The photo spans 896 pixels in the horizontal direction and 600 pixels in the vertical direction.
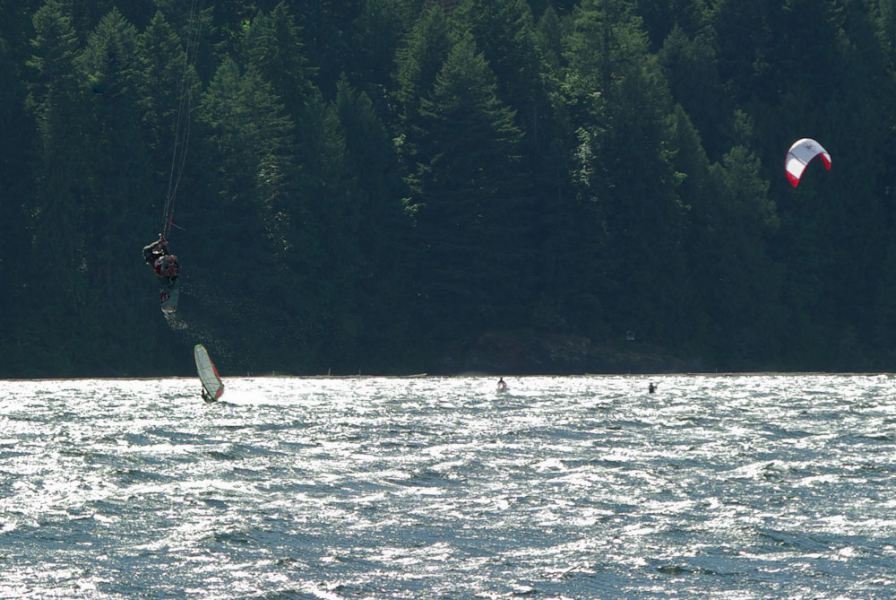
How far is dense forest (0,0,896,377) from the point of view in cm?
9850

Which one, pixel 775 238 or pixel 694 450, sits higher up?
pixel 775 238

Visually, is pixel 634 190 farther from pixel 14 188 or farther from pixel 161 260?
pixel 161 260

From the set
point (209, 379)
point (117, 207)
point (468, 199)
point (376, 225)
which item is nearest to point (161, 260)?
point (209, 379)

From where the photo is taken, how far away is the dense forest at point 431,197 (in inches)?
3878

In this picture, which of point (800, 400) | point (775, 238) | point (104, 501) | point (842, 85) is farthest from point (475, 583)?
point (842, 85)

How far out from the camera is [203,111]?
104625mm

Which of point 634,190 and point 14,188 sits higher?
point 634,190

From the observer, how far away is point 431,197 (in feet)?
357

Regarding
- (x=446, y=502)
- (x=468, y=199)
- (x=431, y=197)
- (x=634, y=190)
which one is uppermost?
(x=634, y=190)

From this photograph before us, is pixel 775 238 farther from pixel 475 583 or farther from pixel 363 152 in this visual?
pixel 475 583

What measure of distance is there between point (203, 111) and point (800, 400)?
49.4 m

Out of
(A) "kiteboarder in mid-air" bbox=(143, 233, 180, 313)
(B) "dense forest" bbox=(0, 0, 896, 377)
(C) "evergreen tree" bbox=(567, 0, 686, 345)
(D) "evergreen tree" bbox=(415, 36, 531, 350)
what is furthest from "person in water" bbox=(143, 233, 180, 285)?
(C) "evergreen tree" bbox=(567, 0, 686, 345)

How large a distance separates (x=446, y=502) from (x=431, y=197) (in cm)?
7334

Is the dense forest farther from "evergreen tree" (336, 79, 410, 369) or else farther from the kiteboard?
the kiteboard
